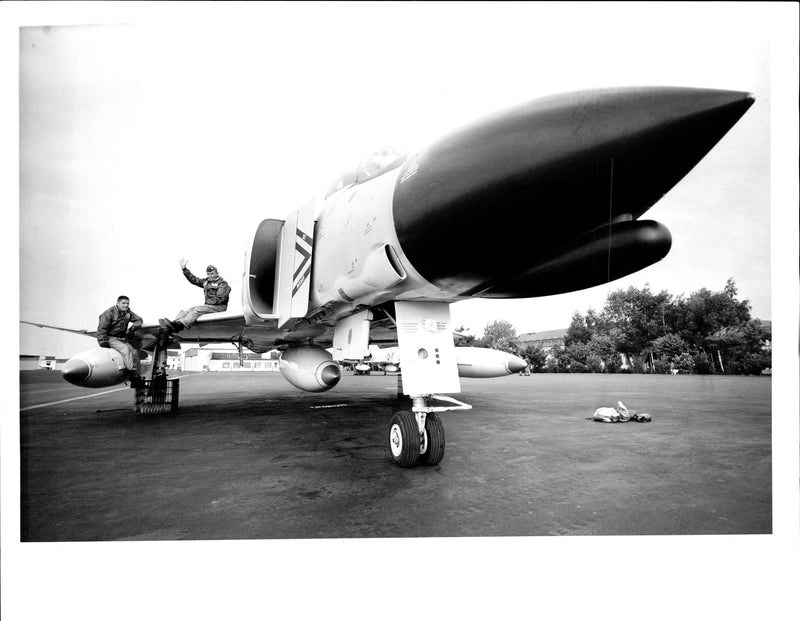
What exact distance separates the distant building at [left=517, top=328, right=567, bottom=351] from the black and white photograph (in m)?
0.05

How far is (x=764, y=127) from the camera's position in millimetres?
3139

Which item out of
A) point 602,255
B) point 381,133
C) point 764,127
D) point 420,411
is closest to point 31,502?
point 420,411

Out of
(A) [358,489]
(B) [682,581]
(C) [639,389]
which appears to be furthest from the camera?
(C) [639,389]

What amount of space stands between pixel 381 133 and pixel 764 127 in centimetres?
253

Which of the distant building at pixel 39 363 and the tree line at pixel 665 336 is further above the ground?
the tree line at pixel 665 336

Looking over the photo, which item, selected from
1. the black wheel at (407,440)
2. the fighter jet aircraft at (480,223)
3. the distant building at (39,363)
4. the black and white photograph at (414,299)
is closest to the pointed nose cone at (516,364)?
Answer: the black and white photograph at (414,299)

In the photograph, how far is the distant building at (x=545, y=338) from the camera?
12.8ft

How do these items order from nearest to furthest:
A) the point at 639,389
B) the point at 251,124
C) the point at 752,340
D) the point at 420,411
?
1. the point at 420,411
2. the point at 752,340
3. the point at 251,124
4. the point at 639,389

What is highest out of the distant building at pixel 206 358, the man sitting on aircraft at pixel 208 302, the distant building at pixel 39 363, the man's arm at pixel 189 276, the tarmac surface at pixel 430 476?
the man's arm at pixel 189 276

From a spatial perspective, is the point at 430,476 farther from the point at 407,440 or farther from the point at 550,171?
the point at 550,171

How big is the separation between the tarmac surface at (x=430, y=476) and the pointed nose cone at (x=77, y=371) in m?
0.40

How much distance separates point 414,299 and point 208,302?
8.77 ft

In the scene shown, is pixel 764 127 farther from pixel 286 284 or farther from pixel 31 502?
pixel 31 502

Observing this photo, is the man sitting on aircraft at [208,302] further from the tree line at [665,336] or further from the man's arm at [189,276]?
the tree line at [665,336]
